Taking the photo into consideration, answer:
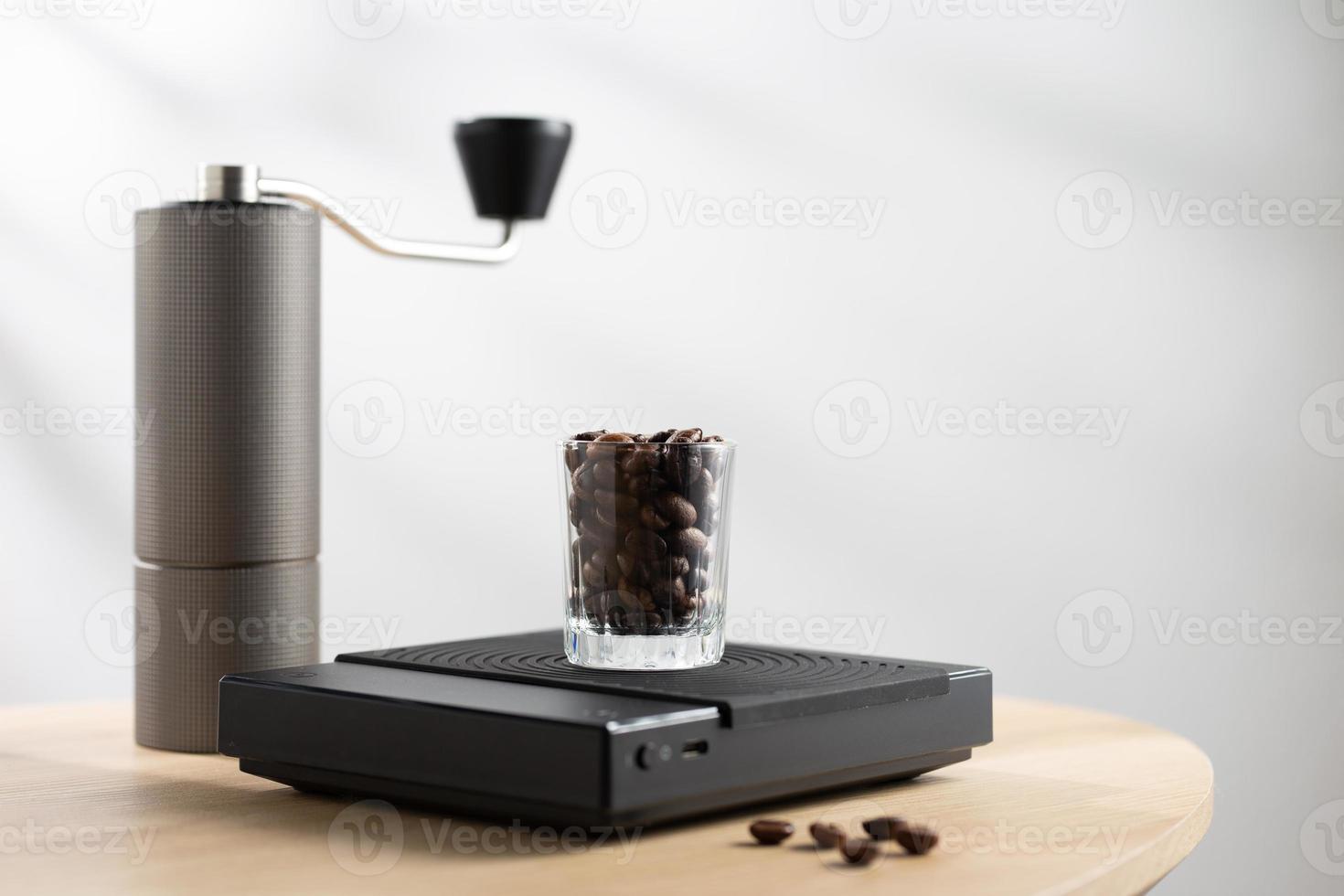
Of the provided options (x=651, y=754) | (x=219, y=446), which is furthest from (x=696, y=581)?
(x=219, y=446)

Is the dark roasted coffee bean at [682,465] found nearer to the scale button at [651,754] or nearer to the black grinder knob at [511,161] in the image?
the scale button at [651,754]

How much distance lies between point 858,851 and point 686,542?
0.23 m

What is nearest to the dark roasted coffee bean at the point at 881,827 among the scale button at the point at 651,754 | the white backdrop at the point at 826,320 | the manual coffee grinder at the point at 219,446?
the scale button at the point at 651,754

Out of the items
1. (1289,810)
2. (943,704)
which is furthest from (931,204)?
(943,704)

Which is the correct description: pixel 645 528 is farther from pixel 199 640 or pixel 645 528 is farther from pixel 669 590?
pixel 199 640

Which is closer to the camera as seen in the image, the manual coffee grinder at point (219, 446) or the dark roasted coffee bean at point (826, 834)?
the dark roasted coffee bean at point (826, 834)

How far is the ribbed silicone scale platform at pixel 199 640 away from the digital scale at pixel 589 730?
0.14 meters

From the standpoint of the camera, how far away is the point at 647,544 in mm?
908

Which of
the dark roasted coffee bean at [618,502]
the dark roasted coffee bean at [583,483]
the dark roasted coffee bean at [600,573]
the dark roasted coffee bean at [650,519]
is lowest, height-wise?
the dark roasted coffee bean at [600,573]

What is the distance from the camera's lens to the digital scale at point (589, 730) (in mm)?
766

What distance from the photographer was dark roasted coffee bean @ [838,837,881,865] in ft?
2.51

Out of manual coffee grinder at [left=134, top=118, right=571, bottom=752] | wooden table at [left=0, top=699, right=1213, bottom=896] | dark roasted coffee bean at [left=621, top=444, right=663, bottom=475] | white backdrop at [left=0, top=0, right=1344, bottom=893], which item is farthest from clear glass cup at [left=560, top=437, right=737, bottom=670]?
white backdrop at [left=0, top=0, right=1344, bottom=893]

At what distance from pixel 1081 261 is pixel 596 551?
1.42 metres

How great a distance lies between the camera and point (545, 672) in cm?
89
